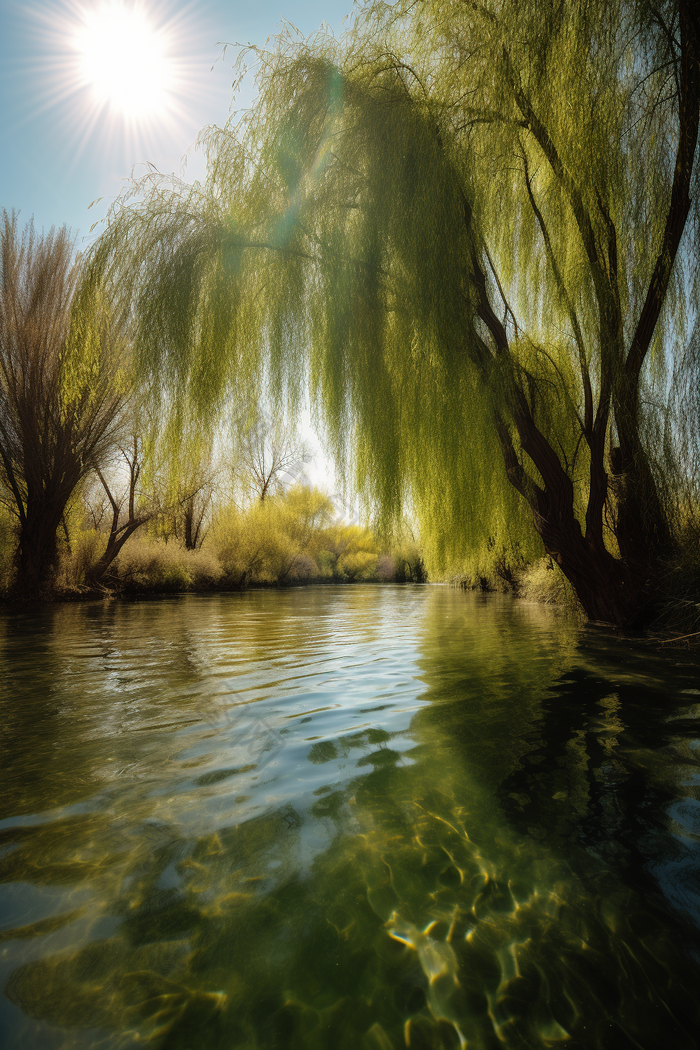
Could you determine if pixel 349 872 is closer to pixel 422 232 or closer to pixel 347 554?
pixel 422 232

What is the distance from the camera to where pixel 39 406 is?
33.6 feet

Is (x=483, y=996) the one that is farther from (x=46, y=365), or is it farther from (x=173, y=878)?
(x=46, y=365)

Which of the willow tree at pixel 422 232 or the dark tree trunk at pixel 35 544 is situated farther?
the dark tree trunk at pixel 35 544

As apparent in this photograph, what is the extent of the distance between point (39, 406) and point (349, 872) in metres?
11.4

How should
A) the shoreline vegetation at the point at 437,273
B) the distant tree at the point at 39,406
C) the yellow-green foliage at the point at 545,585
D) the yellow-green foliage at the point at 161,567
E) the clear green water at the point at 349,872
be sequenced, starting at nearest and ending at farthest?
the clear green water at the point at 349,872 → the shoreline vegetation at the point at 437,273 → the yellow-green foliage at the point at 545,585 → the distant tree at the point at 39,406 → the yellow-green foliage at the point at 161,567

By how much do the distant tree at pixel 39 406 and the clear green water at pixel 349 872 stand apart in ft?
28.8

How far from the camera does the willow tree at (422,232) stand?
4.05m

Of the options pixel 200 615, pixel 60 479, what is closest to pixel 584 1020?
pixel 200 615

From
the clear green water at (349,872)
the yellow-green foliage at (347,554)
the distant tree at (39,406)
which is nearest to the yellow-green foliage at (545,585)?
the clear green water at (349,872)

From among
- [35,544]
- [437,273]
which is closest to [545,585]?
[437,273]

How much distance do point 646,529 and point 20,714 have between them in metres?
5.35

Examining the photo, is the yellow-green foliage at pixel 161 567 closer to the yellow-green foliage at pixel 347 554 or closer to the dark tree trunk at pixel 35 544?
the dark tree trunk at pixel 35 544

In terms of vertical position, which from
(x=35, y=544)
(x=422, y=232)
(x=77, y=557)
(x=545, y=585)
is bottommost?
(x=545, y=585)

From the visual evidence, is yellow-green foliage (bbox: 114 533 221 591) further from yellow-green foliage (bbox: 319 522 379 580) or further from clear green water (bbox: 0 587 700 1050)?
clear green water (bbox: 0 587 700 1050)
